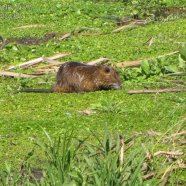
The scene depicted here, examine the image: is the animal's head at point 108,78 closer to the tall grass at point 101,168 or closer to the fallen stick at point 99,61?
the fallen stick at point 99,61

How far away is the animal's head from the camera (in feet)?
33.1

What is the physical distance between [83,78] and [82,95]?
40 cm

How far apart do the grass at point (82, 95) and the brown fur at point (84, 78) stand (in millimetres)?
191

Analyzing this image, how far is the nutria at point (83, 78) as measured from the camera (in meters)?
10.0

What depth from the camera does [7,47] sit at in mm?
12820

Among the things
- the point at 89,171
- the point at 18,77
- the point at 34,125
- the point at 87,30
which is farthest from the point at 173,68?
the point at 89,171

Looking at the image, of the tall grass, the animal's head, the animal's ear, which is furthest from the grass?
the tall grass

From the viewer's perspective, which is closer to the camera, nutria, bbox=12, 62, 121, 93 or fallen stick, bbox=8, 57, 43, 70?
nutria, bbox=12, 62, 121, 93

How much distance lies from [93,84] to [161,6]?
19.6 ft

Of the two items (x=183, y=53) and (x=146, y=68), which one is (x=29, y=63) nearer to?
(x=146, y=68)

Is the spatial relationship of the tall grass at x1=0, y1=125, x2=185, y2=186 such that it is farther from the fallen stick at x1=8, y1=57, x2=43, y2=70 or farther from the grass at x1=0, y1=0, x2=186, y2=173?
the fallen stick at x1=8, y1=57, x2=43, y2=70

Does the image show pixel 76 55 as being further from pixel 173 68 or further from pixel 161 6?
pixel 161 6

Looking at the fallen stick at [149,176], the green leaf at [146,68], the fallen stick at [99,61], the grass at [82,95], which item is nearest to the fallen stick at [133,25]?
the grass at [82,95]

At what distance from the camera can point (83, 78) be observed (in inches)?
400
